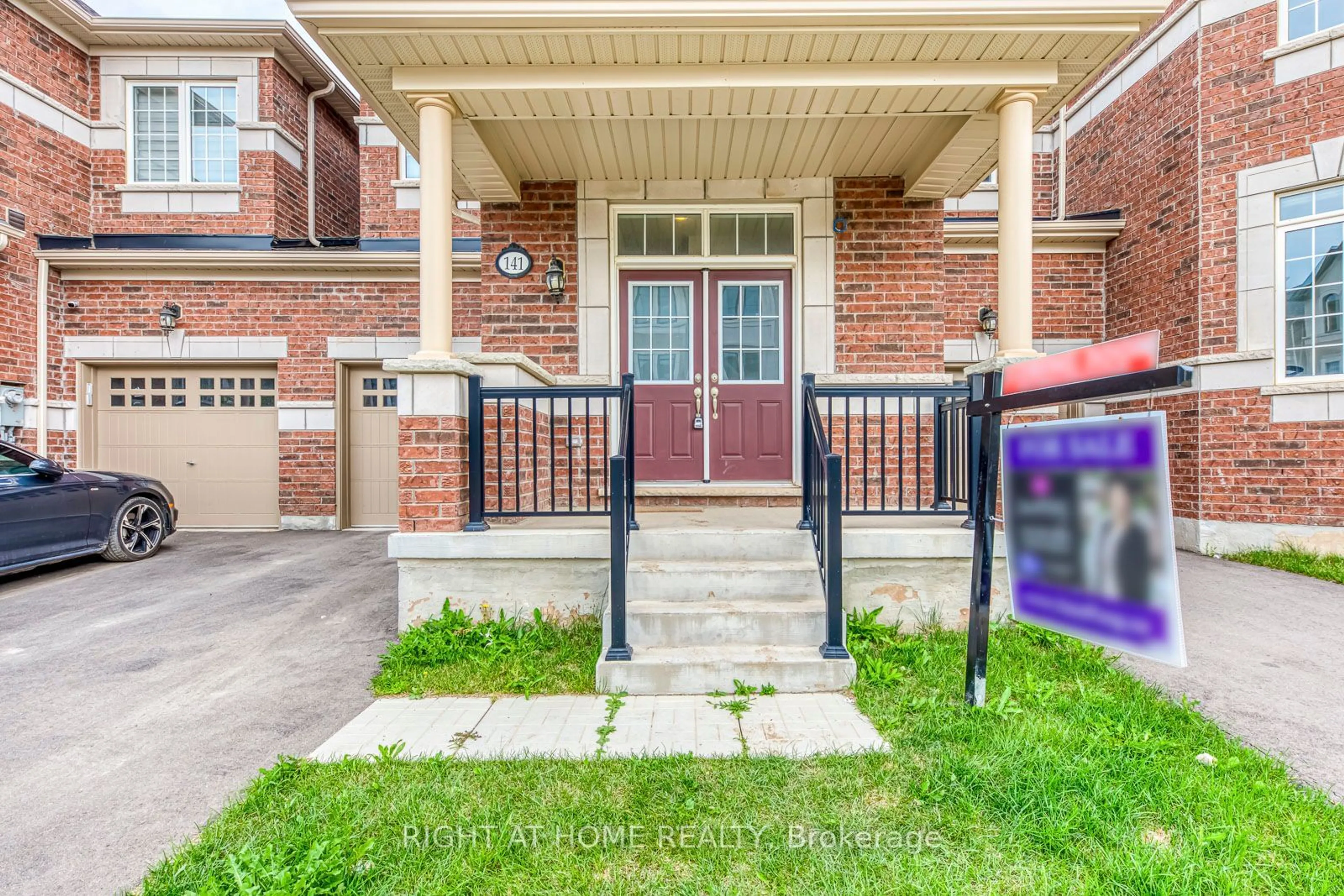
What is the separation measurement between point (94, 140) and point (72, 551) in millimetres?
5804

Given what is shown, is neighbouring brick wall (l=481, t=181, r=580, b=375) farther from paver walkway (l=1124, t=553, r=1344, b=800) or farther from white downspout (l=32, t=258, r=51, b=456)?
white downspout (l=32, t=258, r=51, b=456)

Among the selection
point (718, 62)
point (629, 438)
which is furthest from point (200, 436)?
point (718, 62)

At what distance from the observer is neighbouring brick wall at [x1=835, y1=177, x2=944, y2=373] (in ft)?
17.8

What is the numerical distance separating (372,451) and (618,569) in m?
6.07

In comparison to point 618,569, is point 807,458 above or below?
above

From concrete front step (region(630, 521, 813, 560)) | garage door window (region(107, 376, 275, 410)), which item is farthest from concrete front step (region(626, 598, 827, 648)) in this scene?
garage door window (region(107, 376, 275, 410))

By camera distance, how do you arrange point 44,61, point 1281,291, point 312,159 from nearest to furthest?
point 1281,291, point 44,61, point 312,159

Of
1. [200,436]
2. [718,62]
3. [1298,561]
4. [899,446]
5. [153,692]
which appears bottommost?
[153,692]

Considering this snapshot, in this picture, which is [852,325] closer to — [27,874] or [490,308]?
[490,308]

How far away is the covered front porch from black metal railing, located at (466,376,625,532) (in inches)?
1.2

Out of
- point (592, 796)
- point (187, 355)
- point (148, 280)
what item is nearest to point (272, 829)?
point (592, 796)

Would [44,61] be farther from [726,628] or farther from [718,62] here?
[726,628]

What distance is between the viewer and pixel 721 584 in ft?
11.6

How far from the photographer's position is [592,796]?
7.06 feet
